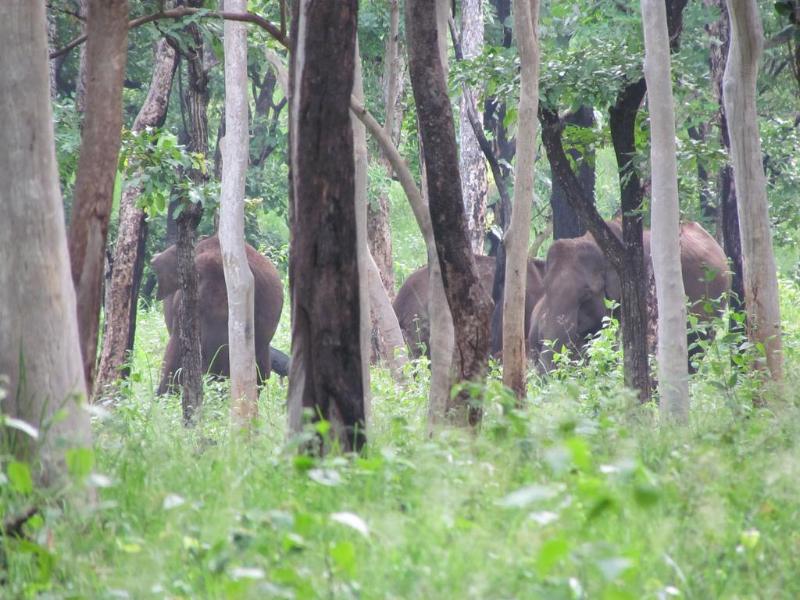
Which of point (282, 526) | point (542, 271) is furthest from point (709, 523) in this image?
point (542, 271)

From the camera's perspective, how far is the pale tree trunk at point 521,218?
8008mm

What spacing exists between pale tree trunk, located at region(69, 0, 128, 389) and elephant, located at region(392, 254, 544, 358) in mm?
12473

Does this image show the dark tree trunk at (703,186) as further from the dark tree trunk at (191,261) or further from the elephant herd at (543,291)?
the dark tree trunk at (191,261)

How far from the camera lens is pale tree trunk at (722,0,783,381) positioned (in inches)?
329

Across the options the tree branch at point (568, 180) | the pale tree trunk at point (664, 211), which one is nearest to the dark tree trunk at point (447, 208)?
the pale tree trunk at point (664, 211)

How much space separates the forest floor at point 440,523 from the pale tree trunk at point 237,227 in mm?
5116

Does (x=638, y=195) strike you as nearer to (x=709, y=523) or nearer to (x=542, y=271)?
(x=709, y=523)

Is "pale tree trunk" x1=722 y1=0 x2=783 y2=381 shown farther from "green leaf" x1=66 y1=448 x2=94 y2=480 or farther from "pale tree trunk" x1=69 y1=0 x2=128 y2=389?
"green leaf" x1=66 y1=448 x2=94 y2=480

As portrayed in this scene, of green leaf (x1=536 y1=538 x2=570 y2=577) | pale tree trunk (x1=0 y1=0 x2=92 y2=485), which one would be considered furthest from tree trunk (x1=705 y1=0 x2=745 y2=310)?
green leaf (x1=536 y1=538 x2=570 y2=577)

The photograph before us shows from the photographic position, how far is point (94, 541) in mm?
4328

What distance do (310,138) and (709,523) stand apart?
104 inches

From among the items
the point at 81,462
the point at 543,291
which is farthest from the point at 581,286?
the point at 81,462

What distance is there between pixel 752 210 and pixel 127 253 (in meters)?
7.59

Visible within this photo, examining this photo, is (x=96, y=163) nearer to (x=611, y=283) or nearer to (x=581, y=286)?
(x=581, y=286)
